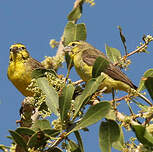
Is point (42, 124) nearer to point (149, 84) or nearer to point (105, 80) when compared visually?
point (149, 84)

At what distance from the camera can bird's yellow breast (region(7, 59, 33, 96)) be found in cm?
626

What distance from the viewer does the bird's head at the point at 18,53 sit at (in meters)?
7.15

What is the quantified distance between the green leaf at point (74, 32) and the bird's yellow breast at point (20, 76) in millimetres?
1771

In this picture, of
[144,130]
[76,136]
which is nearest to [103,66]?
[76,136]

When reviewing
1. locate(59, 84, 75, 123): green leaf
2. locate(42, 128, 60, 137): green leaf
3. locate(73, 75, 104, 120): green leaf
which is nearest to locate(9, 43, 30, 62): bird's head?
locate(59, 84, 75, 123): green leaf

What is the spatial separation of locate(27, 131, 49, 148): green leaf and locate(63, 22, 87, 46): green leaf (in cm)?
227

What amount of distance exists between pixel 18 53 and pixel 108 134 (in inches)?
202

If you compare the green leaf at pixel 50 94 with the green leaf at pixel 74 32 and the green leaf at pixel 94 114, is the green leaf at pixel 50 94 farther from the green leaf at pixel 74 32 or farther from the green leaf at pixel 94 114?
the green leaf at pixel 74 32

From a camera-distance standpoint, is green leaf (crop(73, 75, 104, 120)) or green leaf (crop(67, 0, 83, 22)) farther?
green leaf (crop(67, 0, 83, 22))

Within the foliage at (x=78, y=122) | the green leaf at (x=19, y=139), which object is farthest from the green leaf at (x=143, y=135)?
the green leaf at (x=19, y=139)

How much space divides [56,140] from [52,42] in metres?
2.18

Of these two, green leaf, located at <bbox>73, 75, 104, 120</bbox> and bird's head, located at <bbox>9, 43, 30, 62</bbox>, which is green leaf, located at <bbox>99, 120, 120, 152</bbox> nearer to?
green leaf, located at <bbox>73, 75, 104, 120</bbox>

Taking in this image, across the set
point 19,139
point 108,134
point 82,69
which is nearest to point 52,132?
point 19,139

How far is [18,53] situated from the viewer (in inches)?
286
